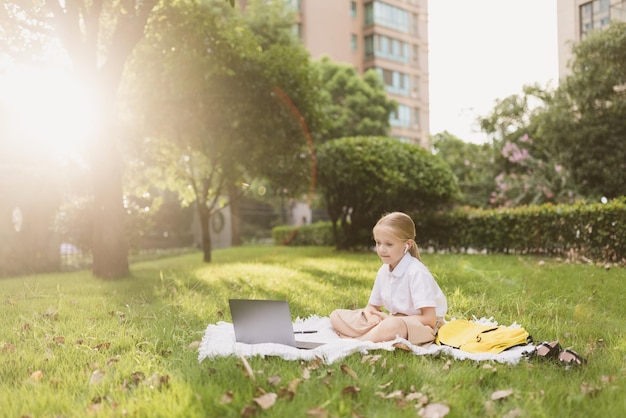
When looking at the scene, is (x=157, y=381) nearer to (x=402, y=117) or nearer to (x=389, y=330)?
(x=389, y=330)

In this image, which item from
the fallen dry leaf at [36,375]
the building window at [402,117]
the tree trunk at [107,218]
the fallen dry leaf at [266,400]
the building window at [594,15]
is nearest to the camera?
the fallen dry leaf at [266,400]

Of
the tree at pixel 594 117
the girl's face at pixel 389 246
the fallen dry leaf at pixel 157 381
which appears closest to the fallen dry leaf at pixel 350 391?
the fallen dry leaf at pixel 157 381

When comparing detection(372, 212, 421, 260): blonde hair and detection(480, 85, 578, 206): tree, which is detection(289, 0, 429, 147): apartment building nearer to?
detection(480, 85, 578, 206): tree

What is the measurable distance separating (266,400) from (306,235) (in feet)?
67.9

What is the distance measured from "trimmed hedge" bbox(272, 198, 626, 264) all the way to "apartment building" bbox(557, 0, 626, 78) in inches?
363

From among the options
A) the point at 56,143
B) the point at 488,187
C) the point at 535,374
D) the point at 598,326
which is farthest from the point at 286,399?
the point at 488,187

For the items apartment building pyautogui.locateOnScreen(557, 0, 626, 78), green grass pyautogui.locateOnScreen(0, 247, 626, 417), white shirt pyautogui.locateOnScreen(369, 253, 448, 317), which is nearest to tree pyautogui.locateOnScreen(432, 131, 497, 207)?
apartment building pyautogui.locateOnScreen(557, 0, 626, 78)

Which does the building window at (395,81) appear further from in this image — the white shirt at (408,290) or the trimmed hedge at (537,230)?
the white shirt at (408,290)

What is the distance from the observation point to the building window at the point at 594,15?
22.2 meters

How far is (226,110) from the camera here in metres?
14.5

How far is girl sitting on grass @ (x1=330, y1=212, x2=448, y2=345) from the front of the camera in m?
4.50

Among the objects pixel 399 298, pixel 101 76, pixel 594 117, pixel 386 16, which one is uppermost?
pixel 386 16

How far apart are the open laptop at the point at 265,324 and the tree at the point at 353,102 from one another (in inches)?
1141

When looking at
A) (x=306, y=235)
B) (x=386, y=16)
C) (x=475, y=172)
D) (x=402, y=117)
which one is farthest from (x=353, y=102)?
(x=386, y=16)
